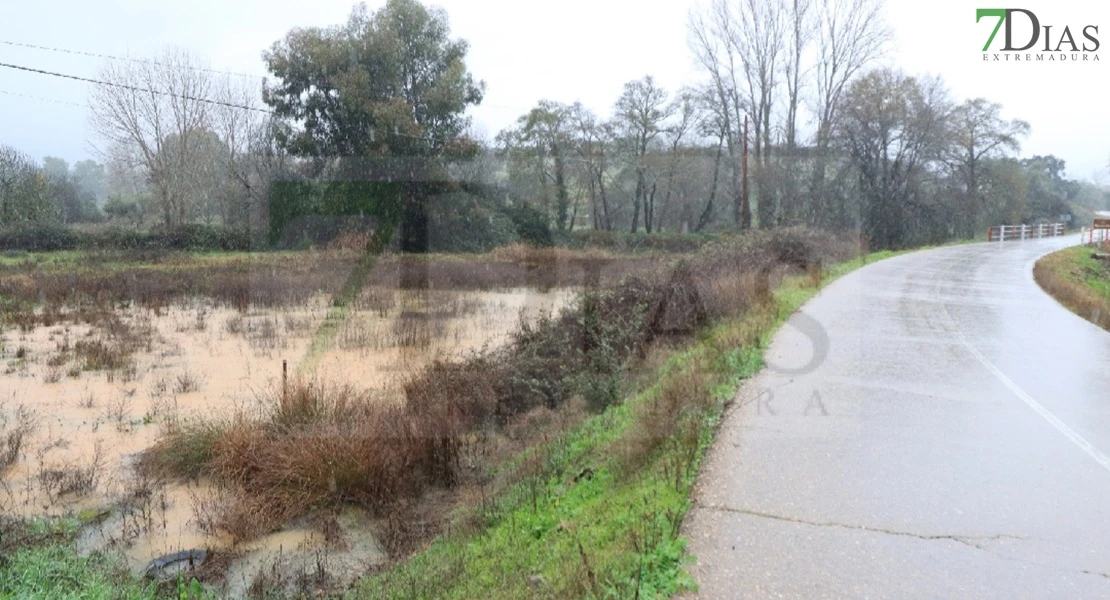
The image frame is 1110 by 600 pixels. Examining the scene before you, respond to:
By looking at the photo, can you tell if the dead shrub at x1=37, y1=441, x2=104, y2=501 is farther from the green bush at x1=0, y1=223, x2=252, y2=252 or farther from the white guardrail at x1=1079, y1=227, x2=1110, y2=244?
the white guardrail at x1=1079, y1=227, x2=1110, y2=244

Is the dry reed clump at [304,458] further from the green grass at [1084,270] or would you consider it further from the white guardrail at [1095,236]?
the white guardrail at [1095,236]

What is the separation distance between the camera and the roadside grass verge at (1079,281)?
13.0 metres

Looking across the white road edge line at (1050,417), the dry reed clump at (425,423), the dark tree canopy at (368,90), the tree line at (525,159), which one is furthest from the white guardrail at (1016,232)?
the white road edge line at (1050,417)

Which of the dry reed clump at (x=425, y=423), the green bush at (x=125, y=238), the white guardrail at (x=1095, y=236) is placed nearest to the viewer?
the dry reed clump at (x=425, y=423)

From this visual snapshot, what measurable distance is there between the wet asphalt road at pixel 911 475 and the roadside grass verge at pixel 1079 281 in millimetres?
4170

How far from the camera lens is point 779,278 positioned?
17.1 m

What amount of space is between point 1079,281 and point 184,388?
69.3 feet

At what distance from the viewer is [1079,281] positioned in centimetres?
1970

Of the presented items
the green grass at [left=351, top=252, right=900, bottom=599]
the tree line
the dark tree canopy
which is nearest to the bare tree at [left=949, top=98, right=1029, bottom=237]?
the tree line

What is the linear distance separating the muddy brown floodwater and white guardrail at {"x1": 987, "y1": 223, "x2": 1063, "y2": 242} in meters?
32.4

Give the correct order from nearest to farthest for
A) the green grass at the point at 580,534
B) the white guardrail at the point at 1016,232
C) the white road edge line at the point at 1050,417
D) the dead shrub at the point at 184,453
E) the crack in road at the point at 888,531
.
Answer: the green grass at the point at 580,534 < the crack in road at the point at 888,531 < the white road edge line at the point at 1050,417 < the dead shrub at the point at 184,453 < the white guardrail at the point at 1016,232

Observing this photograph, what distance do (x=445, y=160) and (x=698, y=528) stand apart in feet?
102

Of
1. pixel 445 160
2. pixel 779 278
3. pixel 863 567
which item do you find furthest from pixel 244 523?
pixel 445 160

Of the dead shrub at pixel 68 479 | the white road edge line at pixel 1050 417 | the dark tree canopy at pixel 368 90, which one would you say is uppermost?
the dark tree canopy at pixel 368 90
